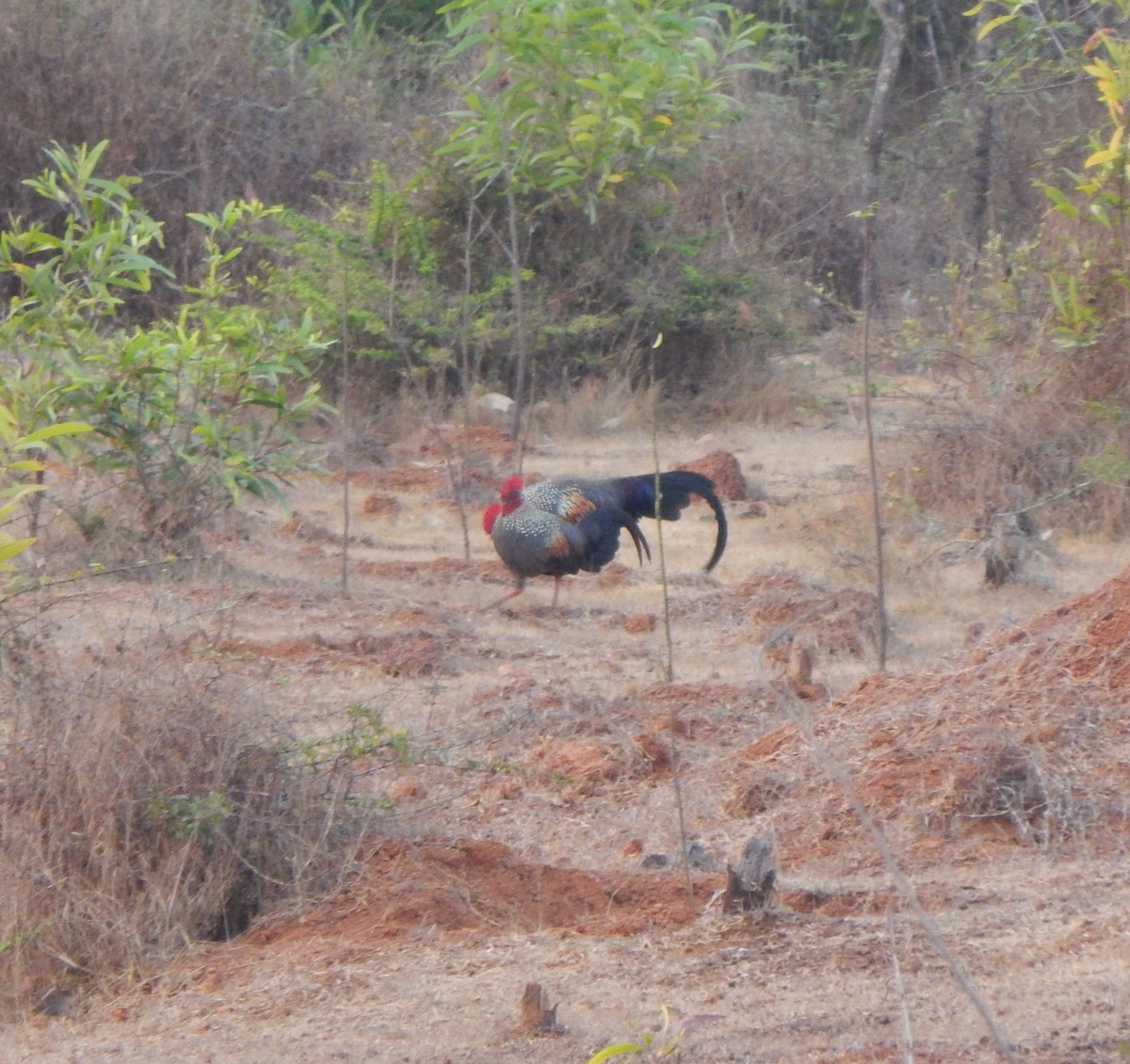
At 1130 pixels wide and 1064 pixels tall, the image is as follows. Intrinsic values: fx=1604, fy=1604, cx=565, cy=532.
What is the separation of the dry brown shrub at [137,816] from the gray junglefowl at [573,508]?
4.02m

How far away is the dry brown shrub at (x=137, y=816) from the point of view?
4066 millimetres

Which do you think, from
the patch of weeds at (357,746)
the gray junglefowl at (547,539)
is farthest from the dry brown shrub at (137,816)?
the gray junglefowl at (547,539)

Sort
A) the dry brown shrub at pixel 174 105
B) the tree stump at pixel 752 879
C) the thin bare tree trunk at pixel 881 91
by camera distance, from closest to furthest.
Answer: the tree stump at pixel 752 879 → the dry brown shrub at pixel 174 105 → the thin bare tree trunk at pixel 881 91

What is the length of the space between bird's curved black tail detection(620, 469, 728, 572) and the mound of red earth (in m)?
2.87

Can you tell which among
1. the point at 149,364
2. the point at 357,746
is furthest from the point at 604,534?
the point at 357,746

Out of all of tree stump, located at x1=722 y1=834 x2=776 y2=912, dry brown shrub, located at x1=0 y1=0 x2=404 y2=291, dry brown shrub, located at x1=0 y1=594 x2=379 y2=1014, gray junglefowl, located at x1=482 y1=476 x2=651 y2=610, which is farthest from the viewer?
dry brown shrub, located at x1=0 y1=0 x2=404 y2=291

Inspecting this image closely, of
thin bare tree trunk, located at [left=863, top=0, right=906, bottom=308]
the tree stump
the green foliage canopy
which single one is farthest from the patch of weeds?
thin bare tree trunk, located at [left=863, top=0, right=906, bottom=308]

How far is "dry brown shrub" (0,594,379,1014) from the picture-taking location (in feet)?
13.3

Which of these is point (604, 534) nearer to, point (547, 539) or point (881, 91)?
point (547, 539)

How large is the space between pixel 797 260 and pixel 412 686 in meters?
9.62

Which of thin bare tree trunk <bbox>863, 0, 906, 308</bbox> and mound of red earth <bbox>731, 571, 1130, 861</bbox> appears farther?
thin bare tree trunk <bbox>863, 0, 906, 308</bbox>

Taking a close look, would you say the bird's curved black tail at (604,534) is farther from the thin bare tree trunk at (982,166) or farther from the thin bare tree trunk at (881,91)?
the thin bare tree trunk at (982,166)

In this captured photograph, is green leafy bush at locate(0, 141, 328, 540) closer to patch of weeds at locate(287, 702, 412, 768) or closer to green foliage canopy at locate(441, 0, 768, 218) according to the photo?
patch of weeds at locate(287, 702, 412, 768)

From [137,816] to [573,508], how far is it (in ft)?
15.6
